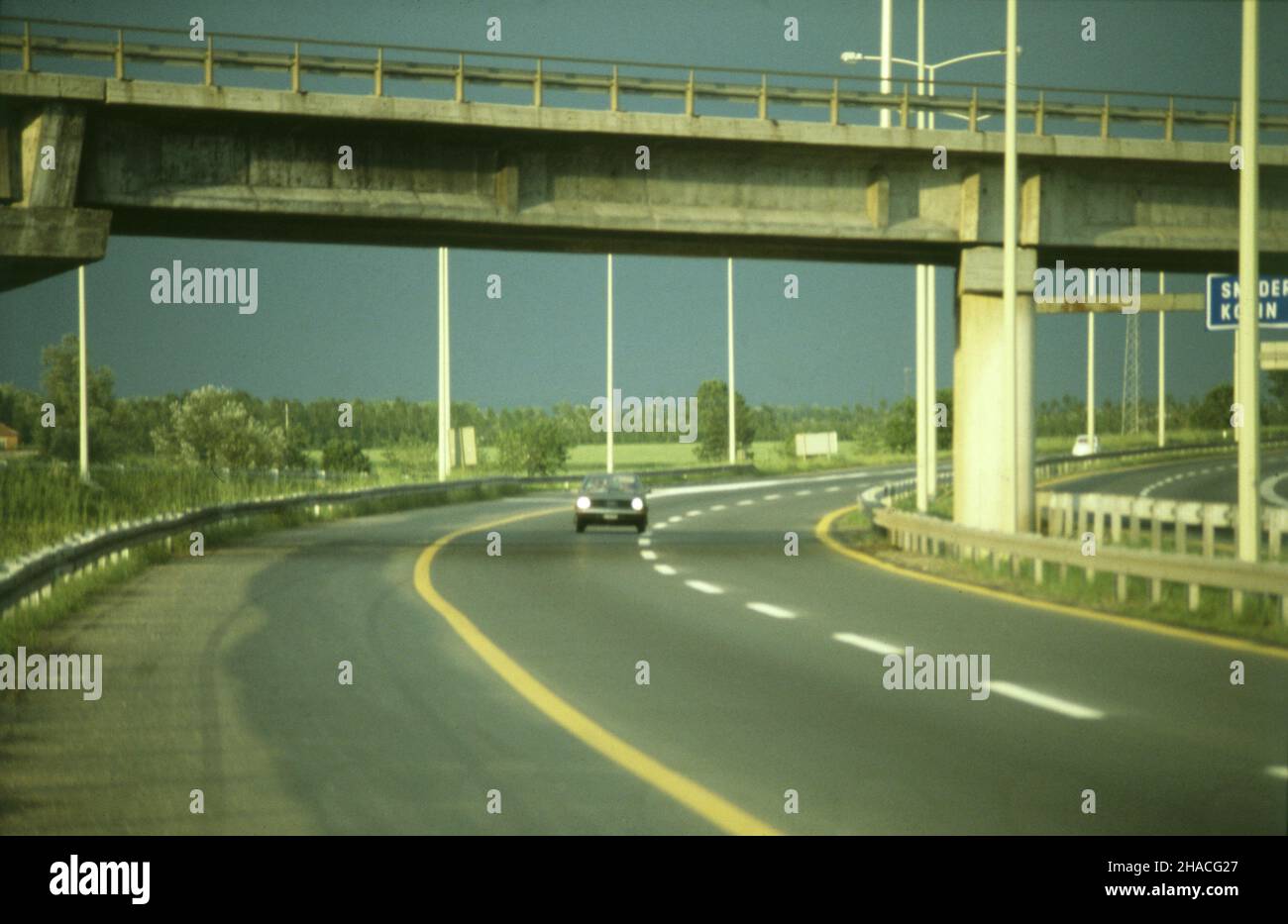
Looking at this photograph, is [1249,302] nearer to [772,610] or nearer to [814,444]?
[772,610]

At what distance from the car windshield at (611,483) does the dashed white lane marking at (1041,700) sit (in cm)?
2219

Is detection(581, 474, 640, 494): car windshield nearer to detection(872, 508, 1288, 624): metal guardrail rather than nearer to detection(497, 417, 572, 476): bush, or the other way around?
detection(872, 508, 1288, 624): metal guardrail

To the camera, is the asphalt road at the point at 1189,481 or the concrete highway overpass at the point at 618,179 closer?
the concrete highway overpass at the point at 618,179

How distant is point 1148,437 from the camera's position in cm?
10700

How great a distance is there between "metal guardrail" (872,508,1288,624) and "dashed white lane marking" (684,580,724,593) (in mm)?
3690

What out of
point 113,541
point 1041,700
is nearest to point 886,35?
point 113,541

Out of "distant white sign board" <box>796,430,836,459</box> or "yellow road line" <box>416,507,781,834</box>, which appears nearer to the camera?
"yellow road line" <box>416,507,781,834</box>

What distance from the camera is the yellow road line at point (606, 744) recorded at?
744 cm

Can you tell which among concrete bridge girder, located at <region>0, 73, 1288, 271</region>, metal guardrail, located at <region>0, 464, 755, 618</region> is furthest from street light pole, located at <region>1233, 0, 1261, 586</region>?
concrete bridge girder, located at <region>0, 73, 1288, 271</region>

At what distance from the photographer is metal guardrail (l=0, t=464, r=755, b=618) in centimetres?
1426

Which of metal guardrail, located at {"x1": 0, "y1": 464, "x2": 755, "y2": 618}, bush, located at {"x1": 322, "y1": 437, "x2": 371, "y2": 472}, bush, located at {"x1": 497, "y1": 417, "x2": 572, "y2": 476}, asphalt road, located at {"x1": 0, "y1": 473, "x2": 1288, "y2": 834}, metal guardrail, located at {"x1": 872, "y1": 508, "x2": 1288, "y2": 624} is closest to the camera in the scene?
asphalt road, located at {"x1": 0, "y1": 473, "x2": 1288, "y2": 834}

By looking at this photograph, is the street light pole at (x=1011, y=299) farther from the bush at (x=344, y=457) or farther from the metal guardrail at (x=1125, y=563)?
the bush at (x=344, y=457)
